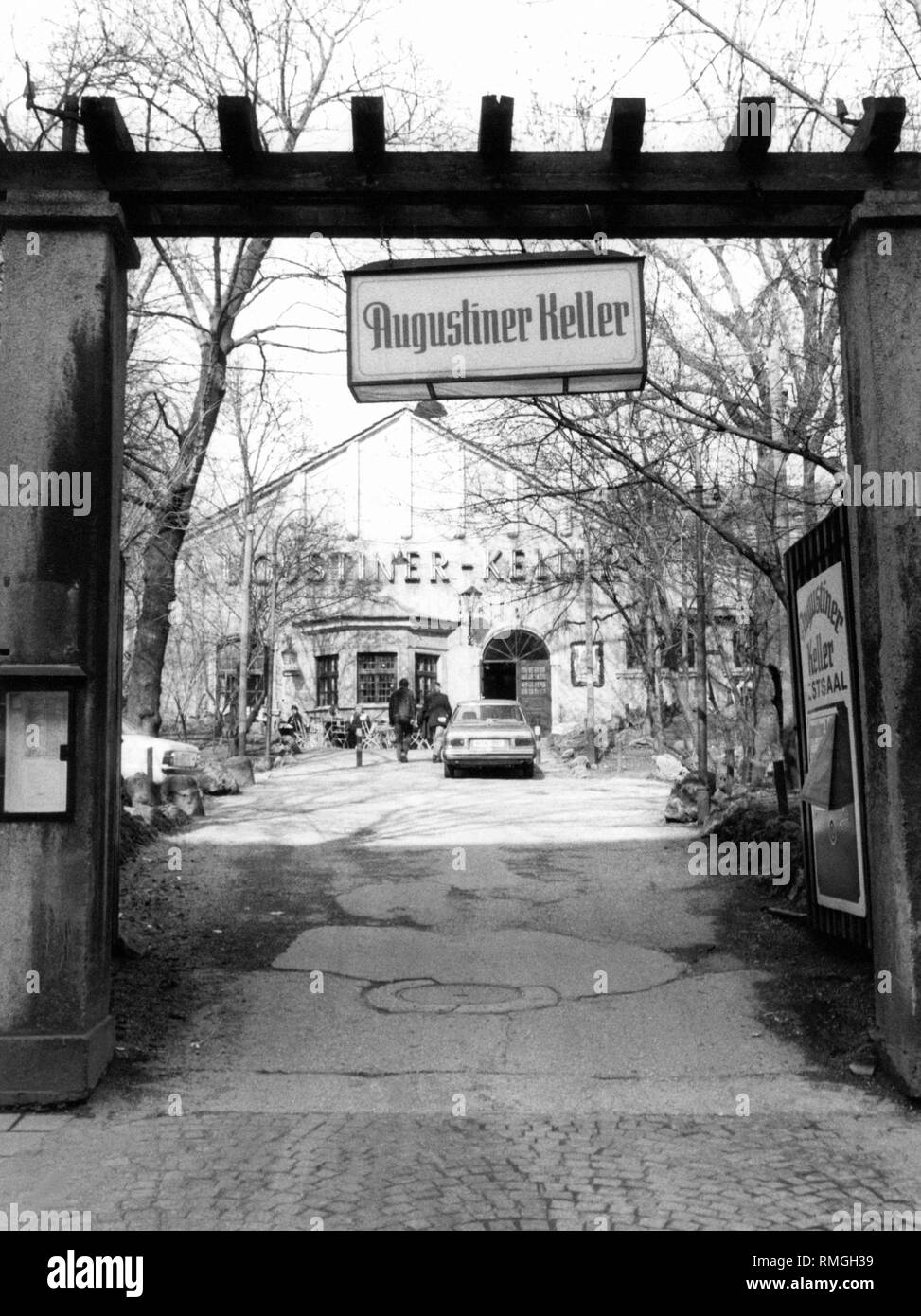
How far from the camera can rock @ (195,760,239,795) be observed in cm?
1841

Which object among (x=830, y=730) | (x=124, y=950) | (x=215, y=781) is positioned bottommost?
(x=124, y=950)

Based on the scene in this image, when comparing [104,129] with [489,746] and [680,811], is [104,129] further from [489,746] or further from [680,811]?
[489,746]

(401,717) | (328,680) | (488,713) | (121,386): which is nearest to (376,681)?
(328,680)

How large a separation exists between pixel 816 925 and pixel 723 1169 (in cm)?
350

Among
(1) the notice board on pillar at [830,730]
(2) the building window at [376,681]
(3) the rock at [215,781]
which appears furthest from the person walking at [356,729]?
(1) the notice board on pillar at [830,730]

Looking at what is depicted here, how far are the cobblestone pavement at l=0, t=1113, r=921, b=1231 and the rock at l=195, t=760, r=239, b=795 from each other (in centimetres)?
1362

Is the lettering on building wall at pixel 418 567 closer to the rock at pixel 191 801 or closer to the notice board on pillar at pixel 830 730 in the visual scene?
the rock at pixel 191 801

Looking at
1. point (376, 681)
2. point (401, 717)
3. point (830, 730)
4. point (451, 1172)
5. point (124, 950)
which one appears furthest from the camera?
point (376, 681)

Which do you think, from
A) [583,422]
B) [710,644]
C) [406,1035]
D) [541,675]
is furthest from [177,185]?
[541,675]

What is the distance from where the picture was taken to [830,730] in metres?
6.89

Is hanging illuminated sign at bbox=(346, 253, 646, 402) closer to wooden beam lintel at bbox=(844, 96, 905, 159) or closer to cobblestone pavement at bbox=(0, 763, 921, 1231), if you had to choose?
wooden beam lintel at bbox=(844, 96, 905, 159)

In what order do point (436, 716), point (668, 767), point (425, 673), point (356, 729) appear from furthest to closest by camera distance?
point (425, 673) → point (356, 729) → point (436, 716) → point (668, 767)

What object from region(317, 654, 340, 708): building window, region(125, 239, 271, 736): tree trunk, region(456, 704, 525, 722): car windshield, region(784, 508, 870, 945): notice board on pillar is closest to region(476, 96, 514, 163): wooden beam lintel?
region(784, 508, 870, 945): notice board on pillar

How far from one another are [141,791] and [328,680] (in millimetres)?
22280
